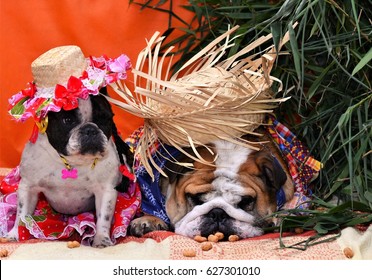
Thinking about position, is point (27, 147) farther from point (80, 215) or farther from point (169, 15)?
point (169, 15)

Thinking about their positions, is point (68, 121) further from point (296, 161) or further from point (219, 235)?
point (296, 161)

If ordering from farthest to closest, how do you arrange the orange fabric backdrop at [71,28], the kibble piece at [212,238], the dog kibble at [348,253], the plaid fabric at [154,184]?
the orange fabric backdrop at [71,28], the plaid fabric at [154,184], the kibble piece at [212,238], the dog kibble at [348,253]

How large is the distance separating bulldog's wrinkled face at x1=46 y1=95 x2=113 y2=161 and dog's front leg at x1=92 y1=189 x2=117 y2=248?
18 cm

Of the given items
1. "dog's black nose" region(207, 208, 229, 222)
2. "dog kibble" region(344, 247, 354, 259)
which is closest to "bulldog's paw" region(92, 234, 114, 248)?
"dog's black nose" region(207, 208, 229, 222)

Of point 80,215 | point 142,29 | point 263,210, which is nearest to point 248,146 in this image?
point 263,210

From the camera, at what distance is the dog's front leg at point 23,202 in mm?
2879

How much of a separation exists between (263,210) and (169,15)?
39.9 inches

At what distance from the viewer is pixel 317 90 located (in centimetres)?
318

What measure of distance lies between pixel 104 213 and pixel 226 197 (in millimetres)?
424

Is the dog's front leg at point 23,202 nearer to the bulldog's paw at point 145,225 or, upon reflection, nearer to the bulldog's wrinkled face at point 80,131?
the bulldog's wrinkled face at point 80,131

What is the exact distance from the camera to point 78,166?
2816 millimetres

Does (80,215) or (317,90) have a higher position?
(317,90)

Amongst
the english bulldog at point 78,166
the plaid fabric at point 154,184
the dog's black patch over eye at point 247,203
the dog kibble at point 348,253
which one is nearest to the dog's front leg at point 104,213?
the english bulldog at point 78,166

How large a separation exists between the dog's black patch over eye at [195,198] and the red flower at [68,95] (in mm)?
562
